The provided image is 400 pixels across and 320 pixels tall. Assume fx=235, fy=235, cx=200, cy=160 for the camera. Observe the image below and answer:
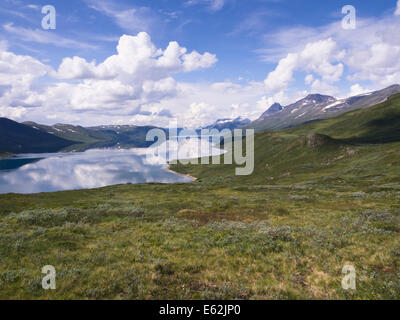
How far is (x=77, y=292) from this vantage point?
11625mm

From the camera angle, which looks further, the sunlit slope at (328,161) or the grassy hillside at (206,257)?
the sunlit slope at (328,161)

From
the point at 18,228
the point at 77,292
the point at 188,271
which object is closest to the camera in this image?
the point at 77,292

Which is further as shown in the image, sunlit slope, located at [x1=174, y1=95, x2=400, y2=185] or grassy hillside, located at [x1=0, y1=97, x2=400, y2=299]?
sunlit slope, located at [x1=174, y1=95, x2=400, y2=185]

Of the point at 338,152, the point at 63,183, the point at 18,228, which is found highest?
the point at 338,152

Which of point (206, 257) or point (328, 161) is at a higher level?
point (328, 161)

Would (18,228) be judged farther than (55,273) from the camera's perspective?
Yes

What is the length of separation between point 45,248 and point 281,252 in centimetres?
1790

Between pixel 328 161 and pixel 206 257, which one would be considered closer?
pixel 206 257

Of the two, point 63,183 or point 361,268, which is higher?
point 361,268

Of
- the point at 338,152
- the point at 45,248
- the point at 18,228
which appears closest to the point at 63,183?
the point at 18,228
